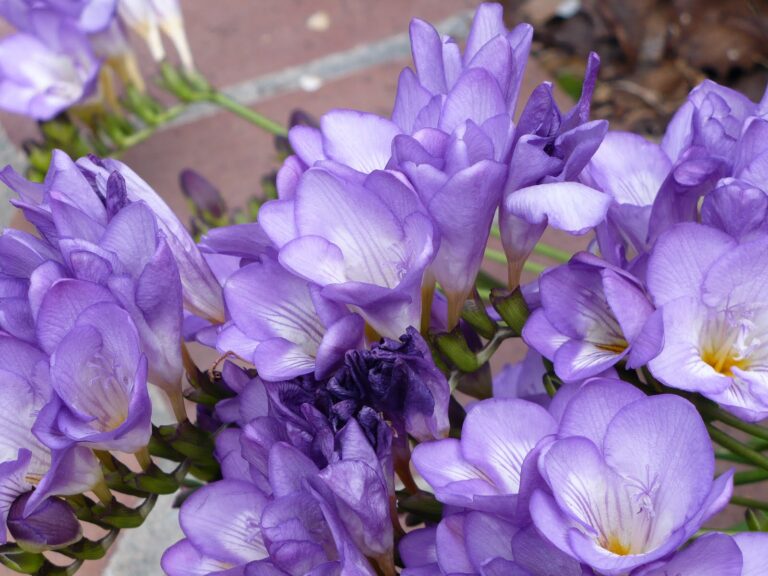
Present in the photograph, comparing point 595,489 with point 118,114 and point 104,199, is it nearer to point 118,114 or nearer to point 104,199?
point 104,199

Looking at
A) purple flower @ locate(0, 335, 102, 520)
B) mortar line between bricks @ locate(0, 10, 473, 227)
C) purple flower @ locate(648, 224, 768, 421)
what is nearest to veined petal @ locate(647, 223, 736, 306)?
purple flower @ locate(648, 224, 768, 421)

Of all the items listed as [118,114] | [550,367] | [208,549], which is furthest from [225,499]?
[118,114]

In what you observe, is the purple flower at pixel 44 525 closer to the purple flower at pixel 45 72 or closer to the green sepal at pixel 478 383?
the green sepal at pixel 478 383

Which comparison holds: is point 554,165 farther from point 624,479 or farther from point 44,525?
point 44,525

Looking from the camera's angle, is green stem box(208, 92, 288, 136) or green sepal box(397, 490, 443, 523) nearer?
green sepal box(397, 490, 443, 523)

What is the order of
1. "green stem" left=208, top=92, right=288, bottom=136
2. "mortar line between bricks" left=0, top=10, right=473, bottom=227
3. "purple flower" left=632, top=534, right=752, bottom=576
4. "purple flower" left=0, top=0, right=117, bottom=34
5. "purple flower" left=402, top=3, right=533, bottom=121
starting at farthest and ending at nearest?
"mortar line between bricks" left=0, top=10, right=473, bottom=227
"green stem" left=208, top=92, right=288, bottom=136
"purple flower" left=0, top=0, right=117, bottom=34
"purple flower" left=402, top=3, right=533, bottom=121
"purple flower" left=632, top=534, right=752, bottom=576

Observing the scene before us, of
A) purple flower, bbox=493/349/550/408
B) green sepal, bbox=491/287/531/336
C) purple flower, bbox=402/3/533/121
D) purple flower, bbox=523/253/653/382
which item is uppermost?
purple flower, bbox=402/3/533/121

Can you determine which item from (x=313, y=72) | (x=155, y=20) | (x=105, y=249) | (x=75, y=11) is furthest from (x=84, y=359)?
(x=313, y=72)

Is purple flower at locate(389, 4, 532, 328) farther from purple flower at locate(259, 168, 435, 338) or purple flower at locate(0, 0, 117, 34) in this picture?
purple flower at locate(0, 0, 117, 34)

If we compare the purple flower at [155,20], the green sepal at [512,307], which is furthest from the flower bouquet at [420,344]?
the purple flower at [155,20]
